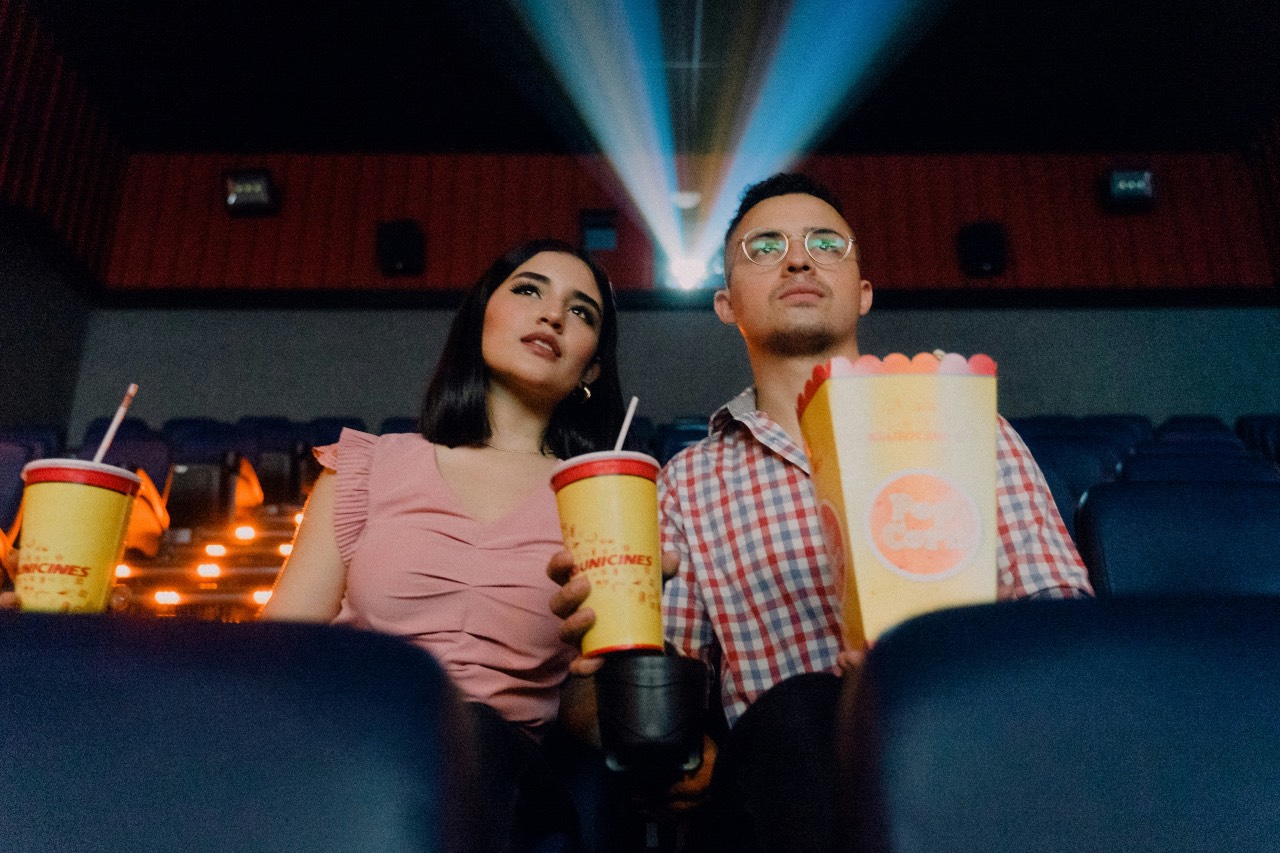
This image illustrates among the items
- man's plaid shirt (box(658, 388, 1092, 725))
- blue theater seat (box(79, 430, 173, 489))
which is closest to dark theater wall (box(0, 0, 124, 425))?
blue theater seat (box(79, 430, 173, 489))

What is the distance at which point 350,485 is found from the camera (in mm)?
637

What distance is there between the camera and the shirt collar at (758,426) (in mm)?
615

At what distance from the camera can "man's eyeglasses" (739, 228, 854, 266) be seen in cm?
69

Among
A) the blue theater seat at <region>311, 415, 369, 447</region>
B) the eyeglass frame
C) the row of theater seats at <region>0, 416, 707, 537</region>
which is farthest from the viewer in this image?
the blue theater seat at <region>311, 415, 369, 447</region>

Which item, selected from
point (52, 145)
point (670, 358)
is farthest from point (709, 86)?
point (52, 145)

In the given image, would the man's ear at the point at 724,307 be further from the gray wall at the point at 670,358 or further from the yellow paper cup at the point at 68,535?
the gray wall at the point at 670,358

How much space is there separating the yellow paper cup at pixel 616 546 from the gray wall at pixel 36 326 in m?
2.80

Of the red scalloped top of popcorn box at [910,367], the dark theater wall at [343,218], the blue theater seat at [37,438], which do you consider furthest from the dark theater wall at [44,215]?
the red scalloped top of popcorn box at [910,367]

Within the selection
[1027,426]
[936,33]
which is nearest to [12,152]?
[936,33]

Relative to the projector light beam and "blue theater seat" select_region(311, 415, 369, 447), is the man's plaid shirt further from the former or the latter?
the projector light beam

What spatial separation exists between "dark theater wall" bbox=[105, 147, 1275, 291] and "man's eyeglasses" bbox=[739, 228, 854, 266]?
2.33m

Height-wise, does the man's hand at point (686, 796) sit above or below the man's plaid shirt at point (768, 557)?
below

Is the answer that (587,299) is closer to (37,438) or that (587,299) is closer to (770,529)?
(770,529)

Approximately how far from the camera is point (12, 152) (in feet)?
7.83
